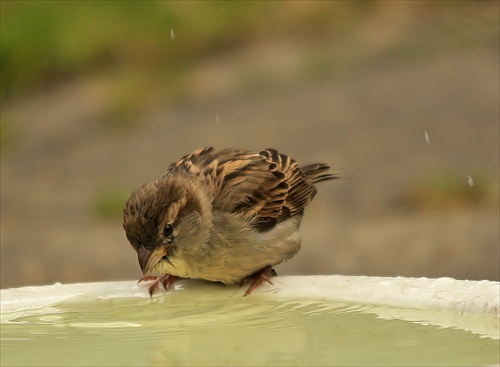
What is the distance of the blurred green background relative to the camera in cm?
872

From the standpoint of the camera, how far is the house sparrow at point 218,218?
3879mm

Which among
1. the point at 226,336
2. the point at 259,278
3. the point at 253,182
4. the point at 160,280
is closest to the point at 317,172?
the point at 253,182

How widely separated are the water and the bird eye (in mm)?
273

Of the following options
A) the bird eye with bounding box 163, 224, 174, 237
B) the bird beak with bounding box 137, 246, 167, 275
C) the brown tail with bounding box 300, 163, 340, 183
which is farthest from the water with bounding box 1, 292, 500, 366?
the brown tail with bounding box 300, 163, 340, 183

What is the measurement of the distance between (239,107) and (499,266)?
4570 mm

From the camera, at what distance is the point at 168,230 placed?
397 cm

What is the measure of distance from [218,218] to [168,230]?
26 cm

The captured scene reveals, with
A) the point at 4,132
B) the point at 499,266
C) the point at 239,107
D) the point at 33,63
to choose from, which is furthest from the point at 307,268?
the point at 33,63

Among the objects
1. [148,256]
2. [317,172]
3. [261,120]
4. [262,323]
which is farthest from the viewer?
[261,120]

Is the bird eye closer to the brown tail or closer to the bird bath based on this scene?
the bird bath

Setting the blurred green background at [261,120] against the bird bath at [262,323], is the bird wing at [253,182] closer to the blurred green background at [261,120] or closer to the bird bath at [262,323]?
the bird bath at [262,323]

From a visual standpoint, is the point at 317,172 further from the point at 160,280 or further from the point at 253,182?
the point at 160,280

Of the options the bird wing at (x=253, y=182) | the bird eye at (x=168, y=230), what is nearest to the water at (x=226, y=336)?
the bird eye at (x=168, y=230)

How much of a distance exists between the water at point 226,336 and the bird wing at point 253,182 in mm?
586
